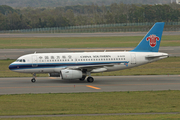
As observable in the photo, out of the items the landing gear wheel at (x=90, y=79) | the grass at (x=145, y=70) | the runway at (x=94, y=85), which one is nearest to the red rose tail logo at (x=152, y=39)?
the runway at (x=94, y=85)

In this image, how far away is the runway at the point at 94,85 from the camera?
1130 inches

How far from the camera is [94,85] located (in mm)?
31672

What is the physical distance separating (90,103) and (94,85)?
31.2 feet

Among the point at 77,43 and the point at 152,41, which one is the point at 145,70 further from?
the point at 77,43

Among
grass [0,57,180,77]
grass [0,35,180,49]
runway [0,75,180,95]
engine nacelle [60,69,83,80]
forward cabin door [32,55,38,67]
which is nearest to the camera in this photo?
runway [0,75,180,95]

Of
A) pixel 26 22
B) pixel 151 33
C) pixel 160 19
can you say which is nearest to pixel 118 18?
pixel 160 19

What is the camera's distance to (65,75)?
1268 inches

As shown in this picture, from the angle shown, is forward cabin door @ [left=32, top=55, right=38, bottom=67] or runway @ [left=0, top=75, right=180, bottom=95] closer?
runway @ [left=0, top=75, right=180, bottom=95]

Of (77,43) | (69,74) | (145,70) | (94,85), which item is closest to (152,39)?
(145,70)

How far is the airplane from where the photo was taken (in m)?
33.4

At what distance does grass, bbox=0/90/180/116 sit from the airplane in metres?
7.41

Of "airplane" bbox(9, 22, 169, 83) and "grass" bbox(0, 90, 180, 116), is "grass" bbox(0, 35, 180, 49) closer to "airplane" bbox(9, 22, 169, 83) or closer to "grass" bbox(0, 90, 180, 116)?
"airplane" bbox(9, 22, 169, 83)

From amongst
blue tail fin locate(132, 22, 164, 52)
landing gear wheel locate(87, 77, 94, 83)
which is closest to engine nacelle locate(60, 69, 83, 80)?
landing gear wheel locate(87, 77, 94, 83)

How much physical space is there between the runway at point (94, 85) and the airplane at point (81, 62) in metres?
1.23
